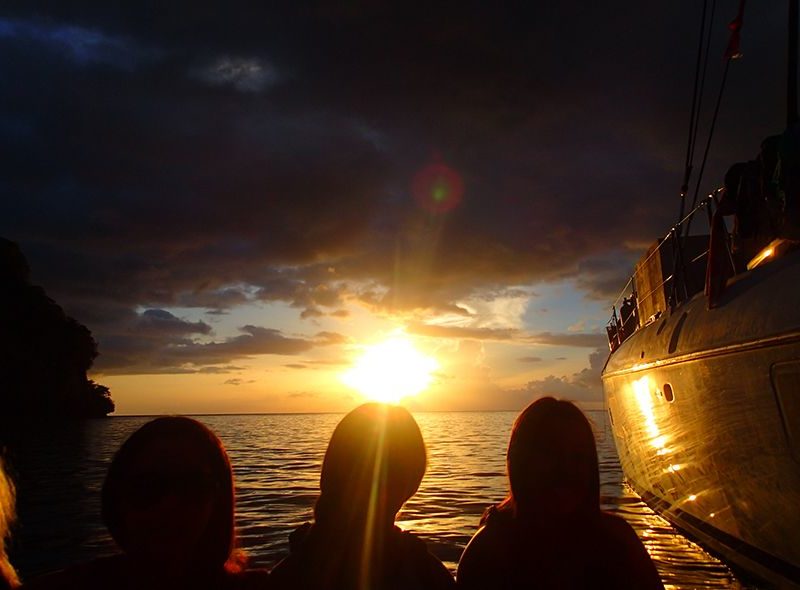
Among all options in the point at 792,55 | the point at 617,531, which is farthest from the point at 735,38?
the point at 617,531

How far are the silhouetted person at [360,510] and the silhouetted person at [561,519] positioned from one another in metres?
0.48

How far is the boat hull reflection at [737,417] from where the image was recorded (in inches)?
218

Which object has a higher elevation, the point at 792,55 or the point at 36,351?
the point at 36,351

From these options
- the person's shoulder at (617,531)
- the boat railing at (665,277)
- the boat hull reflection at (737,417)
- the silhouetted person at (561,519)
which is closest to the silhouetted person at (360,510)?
the silhouetted person at (561,519)

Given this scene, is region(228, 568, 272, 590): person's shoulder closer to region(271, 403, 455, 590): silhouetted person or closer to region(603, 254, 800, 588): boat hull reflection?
region(271, 403, 455, 590): silhouetted person

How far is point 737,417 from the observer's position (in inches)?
251

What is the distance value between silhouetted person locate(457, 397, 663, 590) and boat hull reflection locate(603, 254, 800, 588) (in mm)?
3473

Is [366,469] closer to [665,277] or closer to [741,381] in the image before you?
[741,381]

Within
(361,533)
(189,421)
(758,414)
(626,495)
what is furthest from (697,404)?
(626,495)

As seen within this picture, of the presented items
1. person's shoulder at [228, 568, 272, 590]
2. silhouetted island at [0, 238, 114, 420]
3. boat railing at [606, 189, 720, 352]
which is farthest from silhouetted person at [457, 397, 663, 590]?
silhouetted island at [0, 238, 114, 420]

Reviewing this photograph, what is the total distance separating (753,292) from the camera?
21.4ft

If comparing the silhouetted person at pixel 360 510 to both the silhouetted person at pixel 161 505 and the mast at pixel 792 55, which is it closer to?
the silhouetted person at pixel 161 505

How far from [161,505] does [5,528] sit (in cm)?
50

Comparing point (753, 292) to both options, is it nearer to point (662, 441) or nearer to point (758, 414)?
point (758, 414)
